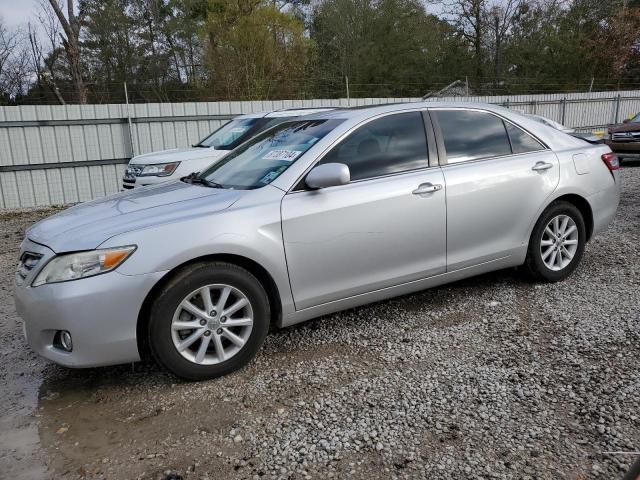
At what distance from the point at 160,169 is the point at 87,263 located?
495cm

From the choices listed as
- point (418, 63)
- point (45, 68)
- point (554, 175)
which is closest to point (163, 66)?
point (45, 68)

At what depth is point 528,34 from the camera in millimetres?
33656

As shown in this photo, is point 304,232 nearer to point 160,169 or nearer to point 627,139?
point 160,169

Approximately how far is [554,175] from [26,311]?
4.00 m

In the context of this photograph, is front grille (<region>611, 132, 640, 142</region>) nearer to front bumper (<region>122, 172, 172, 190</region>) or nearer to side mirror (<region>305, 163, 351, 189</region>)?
front bumper (<region>122, 172, 172, 190</region>)

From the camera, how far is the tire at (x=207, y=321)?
3.04 meters

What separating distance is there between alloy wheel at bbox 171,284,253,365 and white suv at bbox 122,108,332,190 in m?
4.43

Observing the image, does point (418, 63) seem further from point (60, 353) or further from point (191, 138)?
point (60, 353)

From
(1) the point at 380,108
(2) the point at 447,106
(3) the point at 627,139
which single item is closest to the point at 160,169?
(1) the point at 380,108

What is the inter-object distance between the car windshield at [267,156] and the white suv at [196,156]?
300 cm

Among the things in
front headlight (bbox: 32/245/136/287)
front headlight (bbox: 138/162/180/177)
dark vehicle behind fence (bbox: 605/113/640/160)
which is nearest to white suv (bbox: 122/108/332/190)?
front headlight (bbox: 138/162/180/177)

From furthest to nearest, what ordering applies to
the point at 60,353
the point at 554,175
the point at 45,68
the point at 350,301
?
the point at 45,68
the point at 554,175
the point at 350,301
the point at 60,353

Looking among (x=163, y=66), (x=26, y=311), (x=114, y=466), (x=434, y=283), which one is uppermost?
(x=163, y=66)

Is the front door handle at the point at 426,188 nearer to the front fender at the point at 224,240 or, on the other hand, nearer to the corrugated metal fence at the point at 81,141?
the front fender at the point at 224,240
